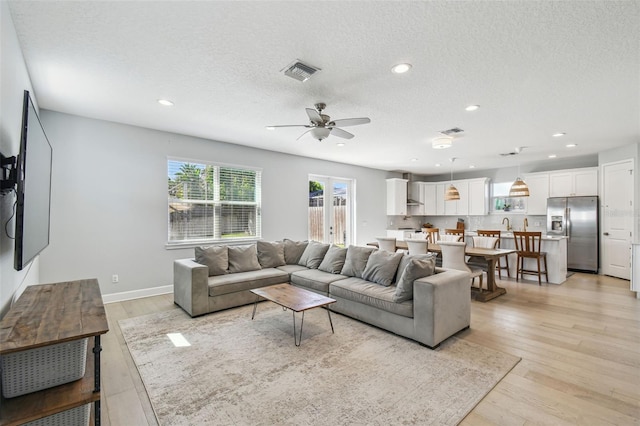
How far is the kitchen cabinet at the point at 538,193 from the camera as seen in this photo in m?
7.44

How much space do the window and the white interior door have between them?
729 centimetres

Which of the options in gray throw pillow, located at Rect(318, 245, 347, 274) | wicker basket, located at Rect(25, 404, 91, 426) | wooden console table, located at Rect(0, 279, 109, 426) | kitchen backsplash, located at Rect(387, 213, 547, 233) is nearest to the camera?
wooden console table, located at Rect(0, 279, 109, 426)

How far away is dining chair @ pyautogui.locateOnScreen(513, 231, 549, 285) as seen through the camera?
220 inches

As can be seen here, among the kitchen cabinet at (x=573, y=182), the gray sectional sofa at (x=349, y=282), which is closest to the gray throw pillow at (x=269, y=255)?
the gray sectional sofa at (x=349, y=282)

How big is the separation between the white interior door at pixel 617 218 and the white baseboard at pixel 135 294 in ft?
28.3

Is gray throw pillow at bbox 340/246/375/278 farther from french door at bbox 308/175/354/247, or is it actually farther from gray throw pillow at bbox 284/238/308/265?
french door at bbox 308/175/354/247

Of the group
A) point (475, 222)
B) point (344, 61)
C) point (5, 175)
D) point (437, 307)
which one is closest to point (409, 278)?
point (437, 307)

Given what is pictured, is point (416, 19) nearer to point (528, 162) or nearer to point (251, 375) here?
point (251, 375)

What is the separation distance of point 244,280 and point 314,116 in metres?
2.42

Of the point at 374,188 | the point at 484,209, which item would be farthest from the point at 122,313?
the point at 484,209

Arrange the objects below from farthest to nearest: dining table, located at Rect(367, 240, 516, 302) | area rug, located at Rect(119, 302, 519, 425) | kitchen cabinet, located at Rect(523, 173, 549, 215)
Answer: kitchen cabinet, located at Rect(523, 173, 549, 215)
dining table, located at Rect(367, 240, 516, 302)
area rug, located at Rect(119, 302, 519, 425)

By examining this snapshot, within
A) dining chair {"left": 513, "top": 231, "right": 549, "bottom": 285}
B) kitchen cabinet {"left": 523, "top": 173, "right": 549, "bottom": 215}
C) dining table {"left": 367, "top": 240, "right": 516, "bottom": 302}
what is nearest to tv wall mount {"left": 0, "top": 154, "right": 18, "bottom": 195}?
dining table {"left": 367, "top": 240, "right": 516, "bottom": 302}

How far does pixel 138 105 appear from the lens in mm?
3693

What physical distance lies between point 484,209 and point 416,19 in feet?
25.7
